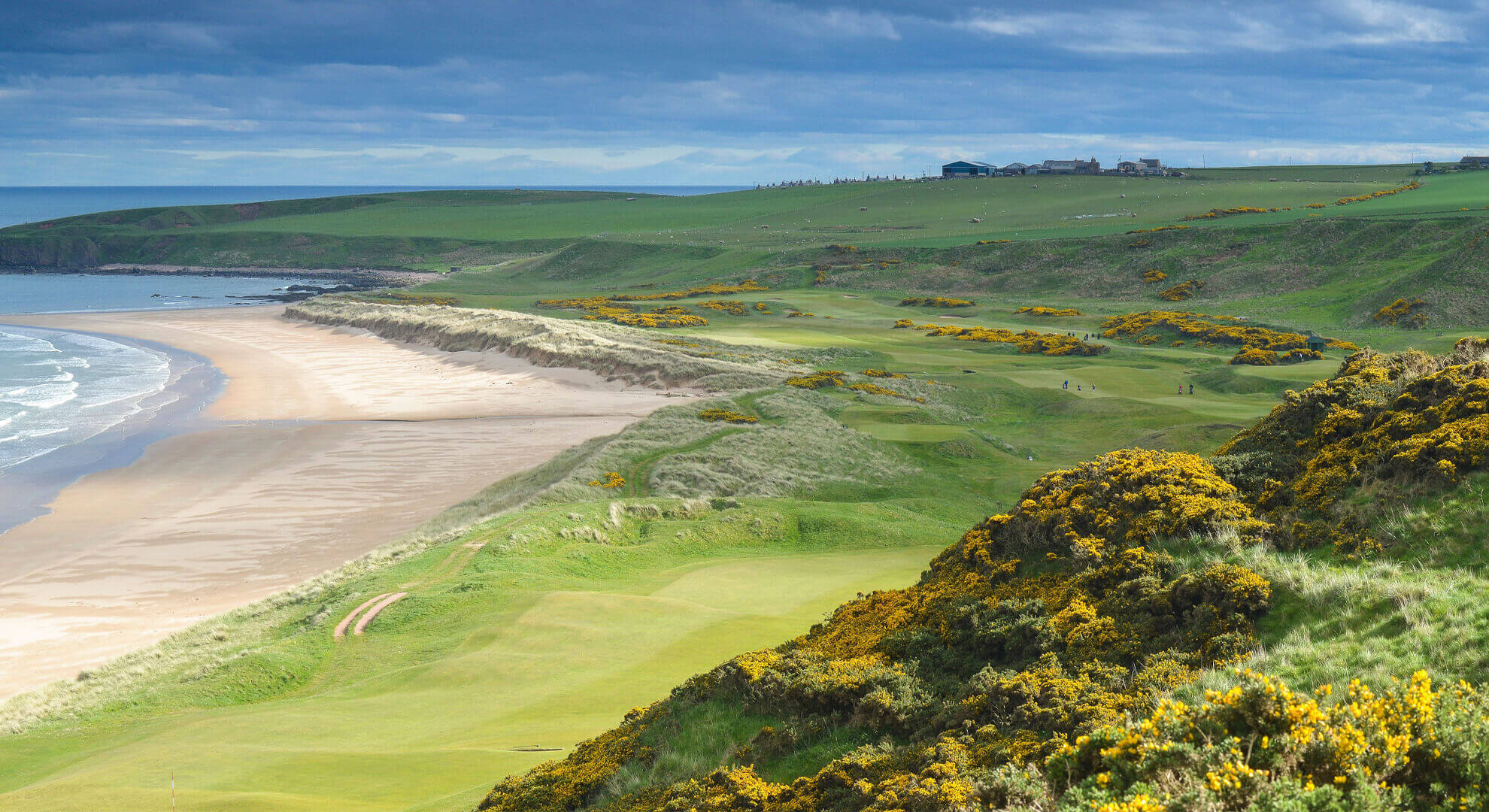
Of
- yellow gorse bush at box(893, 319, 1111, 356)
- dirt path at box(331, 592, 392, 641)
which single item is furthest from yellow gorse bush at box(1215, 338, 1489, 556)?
yellow gorse bush at box(893, 319, 1111, 356)

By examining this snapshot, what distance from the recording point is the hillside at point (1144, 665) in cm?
623

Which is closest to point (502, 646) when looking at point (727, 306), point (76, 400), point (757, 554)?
point (757, 554)

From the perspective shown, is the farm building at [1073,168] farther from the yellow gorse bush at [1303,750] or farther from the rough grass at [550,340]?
the yellow gorse bush at [1303,750]

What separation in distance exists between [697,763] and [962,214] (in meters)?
131

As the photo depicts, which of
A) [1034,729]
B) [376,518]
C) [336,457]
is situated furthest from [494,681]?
[336,457]

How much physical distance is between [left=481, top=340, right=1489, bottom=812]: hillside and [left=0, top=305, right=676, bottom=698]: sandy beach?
53.5ft

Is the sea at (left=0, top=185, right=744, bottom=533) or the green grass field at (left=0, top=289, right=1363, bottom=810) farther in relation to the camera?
the sea at (left=0, top=185, right=744, bottom=533)

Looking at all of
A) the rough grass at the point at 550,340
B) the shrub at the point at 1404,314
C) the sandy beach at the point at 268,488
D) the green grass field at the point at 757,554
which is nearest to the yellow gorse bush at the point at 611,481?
the green grass field at the point at 757,554

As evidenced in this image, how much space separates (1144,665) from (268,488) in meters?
31.7

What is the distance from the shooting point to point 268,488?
3456 centimetres

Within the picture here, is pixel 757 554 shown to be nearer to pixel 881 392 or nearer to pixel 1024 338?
pixel 881 392

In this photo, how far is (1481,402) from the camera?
1152 cm

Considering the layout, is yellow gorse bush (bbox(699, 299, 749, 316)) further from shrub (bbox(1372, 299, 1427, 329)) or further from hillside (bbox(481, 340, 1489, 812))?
hillside (bbox(481, 340, 1489, 812))

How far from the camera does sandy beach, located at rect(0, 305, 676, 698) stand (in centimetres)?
2406
